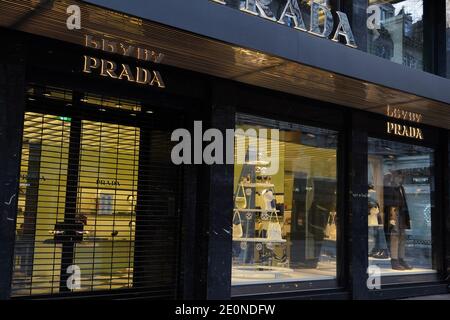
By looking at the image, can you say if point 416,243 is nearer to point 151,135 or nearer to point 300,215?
point 300,215

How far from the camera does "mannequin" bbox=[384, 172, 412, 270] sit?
33.1ft

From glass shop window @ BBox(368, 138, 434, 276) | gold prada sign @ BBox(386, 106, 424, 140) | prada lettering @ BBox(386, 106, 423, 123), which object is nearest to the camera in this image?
prada lettering @ BBox(386, 106, 423, 123)

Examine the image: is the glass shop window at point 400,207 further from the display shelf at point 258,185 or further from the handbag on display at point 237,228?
the handbag on display at point 237,228

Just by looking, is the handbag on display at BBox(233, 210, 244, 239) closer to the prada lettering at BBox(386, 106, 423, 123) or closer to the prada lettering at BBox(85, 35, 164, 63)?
the prada lettering at BBox(85, 35, 164, 63)

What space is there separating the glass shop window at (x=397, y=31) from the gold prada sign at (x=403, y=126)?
111 cm

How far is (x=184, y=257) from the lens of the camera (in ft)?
23.8

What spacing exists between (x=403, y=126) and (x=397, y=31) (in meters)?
1.78

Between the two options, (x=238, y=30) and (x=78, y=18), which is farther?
(x=238, y=30)

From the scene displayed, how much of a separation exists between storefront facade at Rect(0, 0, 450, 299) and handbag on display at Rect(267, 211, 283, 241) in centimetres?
2

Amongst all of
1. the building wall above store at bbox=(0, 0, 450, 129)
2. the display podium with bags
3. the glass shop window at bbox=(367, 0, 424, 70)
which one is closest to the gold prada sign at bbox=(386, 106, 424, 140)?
the building wall above store at bbox=(0, 0, 450, 129)

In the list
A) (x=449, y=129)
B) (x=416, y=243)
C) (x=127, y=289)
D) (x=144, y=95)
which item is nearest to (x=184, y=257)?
(x=127, y=289)

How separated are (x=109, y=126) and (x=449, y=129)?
23.0ft

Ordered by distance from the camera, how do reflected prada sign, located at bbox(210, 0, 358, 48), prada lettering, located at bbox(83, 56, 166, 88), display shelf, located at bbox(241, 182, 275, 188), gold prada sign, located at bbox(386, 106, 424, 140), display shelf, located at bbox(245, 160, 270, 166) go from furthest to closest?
1. gold prada sign, located at bbox(386, 106, 424, 140)
2. display shelf, located at bbox(245, 160, 270, 166)
3. display shelf, located at bbox(241, 182, 275, 188)
4. reflected prada sign, located at bbox(210, 0, 358, 48)
5. prada lettering, located at bbox(83, 56, 166, 88)

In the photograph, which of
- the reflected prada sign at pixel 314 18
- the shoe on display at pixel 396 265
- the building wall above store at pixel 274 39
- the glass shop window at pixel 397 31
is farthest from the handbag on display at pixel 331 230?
the glass shop window at pixel 397 31
